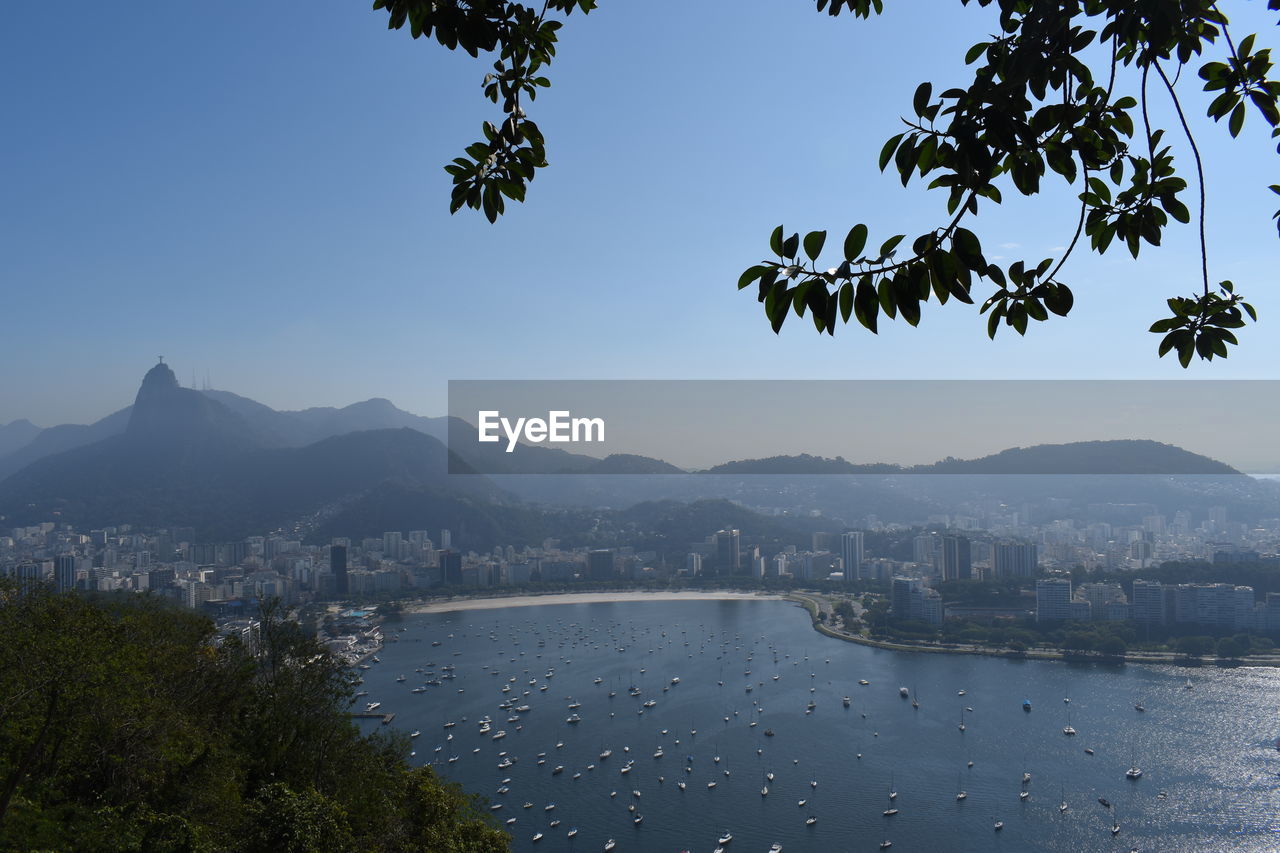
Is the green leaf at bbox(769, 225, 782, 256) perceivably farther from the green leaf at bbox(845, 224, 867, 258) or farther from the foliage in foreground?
the foliage in foreground

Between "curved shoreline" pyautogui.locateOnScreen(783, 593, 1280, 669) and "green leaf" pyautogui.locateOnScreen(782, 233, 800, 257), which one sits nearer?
"green leaf" pyautogui.locateOnScreen(782, 233, 800, 257)

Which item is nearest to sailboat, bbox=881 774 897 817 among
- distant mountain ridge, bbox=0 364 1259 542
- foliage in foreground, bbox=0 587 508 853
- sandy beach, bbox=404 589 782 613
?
foliage in foreground, bbox=0 587 508 853

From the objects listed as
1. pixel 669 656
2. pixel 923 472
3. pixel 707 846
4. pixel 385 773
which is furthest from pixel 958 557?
pixel 923 472

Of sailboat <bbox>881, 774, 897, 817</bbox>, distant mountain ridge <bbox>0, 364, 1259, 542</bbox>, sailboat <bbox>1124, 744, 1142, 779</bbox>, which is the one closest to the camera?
sailboat <bbox>881, 774, 897, 817</bbox>

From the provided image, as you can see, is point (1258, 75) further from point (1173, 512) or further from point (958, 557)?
point (1173, 512)

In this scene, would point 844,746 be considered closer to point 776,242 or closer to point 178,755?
point 178,755

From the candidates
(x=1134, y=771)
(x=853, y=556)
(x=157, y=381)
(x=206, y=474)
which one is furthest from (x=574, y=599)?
(x=157, y=381)

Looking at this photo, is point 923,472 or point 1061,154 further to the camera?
point 923,472
